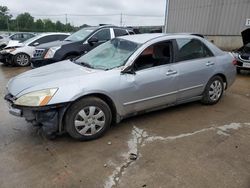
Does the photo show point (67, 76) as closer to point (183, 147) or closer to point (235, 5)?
point (183, 147)

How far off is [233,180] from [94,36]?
633cm

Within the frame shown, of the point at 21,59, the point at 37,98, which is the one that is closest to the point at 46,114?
the point at 37,98

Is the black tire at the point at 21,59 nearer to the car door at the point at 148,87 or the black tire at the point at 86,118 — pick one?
the car door at the point at 148,87

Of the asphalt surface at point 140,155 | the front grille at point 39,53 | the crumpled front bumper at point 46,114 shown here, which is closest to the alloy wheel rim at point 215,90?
the asphalt surface at point 140,155

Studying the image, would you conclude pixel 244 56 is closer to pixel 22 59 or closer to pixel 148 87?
pixel 148 87

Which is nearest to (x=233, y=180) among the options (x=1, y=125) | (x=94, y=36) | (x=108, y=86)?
(x=108, y=86)

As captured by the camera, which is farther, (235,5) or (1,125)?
(235,5)

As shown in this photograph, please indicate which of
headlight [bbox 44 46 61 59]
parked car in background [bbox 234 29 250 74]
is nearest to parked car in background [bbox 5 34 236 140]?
headlight [bbox 44 46 61 59]

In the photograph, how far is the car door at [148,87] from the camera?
3.70 m

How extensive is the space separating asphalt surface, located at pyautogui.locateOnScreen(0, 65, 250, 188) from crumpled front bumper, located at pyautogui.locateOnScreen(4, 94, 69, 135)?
314 millimetres

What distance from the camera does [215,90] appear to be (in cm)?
498

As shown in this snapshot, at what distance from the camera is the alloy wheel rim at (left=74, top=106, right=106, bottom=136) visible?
338 cm

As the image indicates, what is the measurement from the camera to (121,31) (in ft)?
28.1

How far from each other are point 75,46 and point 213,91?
175 inches
